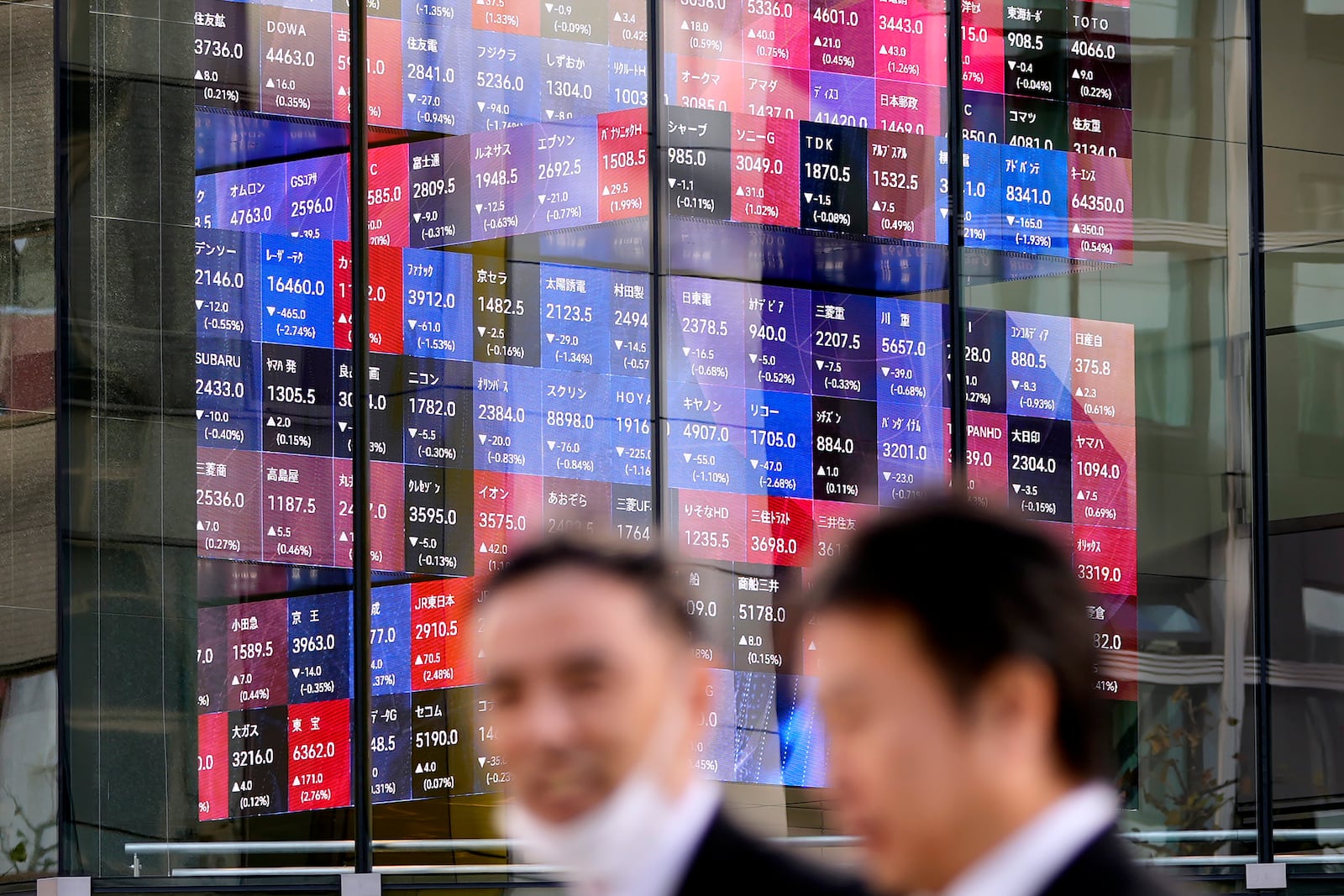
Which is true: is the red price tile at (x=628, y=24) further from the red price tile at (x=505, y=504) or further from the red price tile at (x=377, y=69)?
the red price tile at (x=505, y=504)

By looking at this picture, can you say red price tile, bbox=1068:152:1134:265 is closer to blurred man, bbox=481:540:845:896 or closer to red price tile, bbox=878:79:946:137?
Result: red price tile, bbox=878:79:946:137

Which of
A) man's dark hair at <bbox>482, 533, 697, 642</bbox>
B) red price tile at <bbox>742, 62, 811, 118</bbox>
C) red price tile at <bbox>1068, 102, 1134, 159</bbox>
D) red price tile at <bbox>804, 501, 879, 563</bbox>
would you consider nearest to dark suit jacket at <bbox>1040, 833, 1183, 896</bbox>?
man's dark hair at <bbox>482, 533, 697, 642</bbox>

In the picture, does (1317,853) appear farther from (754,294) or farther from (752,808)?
(754,294)

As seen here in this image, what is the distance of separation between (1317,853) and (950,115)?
3.73 m

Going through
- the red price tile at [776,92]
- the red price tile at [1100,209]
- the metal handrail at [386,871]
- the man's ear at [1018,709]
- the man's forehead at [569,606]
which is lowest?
the metal handrail at [386,871]

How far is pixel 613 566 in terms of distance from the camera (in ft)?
5.17

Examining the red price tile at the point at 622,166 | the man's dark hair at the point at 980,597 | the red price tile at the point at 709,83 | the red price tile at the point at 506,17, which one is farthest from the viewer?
the red price tile at the point at 709,83

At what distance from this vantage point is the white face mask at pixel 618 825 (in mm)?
1583

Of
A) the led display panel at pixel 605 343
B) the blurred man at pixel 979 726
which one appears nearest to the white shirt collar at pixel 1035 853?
the blurred man at pixel 979 726

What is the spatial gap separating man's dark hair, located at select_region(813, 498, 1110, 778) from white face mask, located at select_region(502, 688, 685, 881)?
40 centimetres

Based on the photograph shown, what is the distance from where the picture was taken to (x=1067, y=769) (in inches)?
47.7

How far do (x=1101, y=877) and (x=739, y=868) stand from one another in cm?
49

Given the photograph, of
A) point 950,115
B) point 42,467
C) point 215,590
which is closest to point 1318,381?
point 950,115

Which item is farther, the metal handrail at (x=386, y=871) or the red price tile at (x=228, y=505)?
the red price tile at (x=228, y=505)
